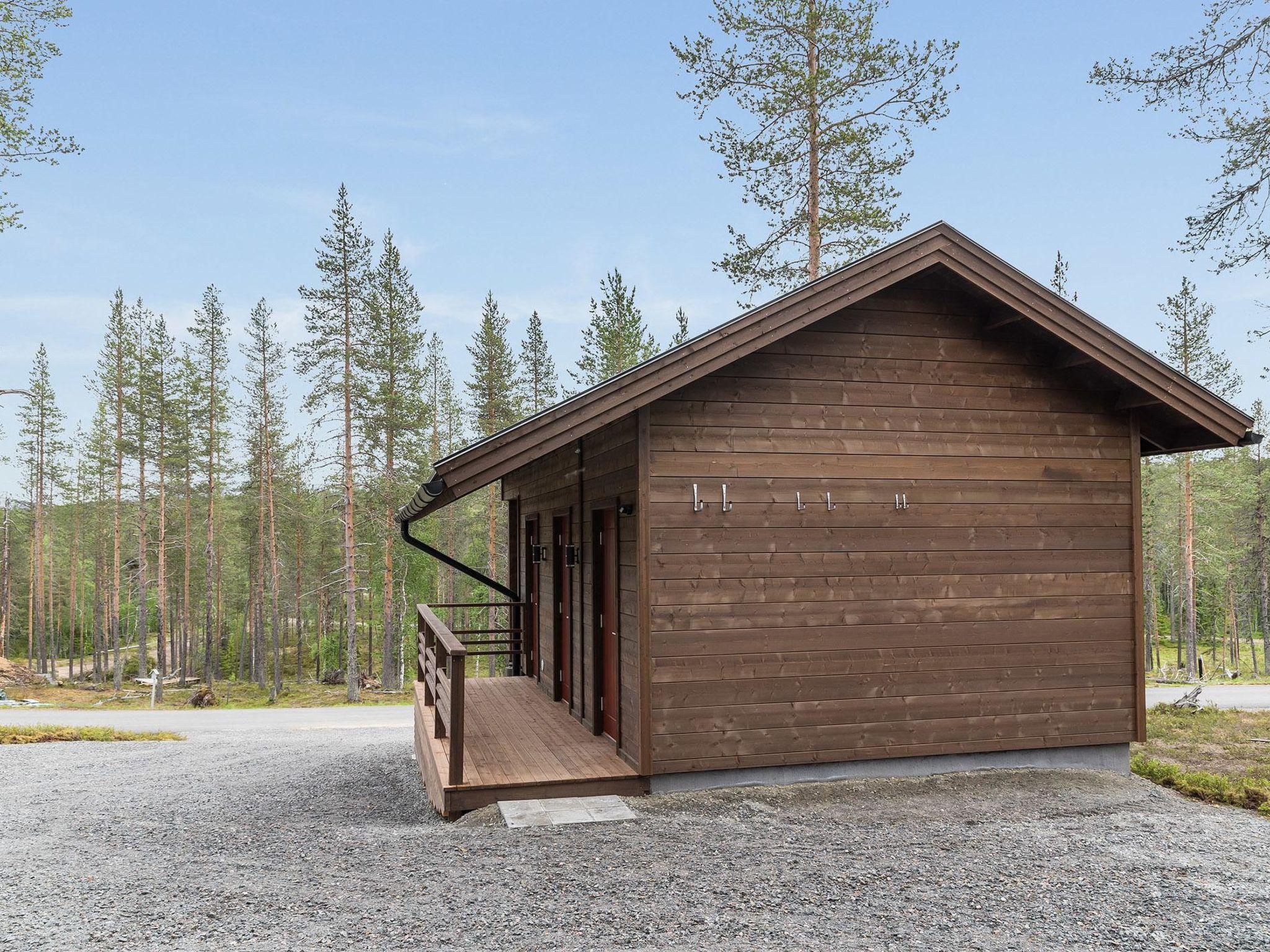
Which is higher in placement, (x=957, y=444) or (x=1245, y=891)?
(x=957, y=444)

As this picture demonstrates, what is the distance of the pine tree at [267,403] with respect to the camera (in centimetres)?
2905

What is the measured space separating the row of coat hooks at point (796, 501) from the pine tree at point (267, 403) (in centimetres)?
2483

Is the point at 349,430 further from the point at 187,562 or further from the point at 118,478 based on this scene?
the point at 187,562

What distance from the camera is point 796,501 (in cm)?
687

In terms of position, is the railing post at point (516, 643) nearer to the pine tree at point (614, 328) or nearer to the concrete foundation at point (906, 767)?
the concrete foundation at point (906, 767)

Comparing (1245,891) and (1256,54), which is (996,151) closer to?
(1256,54)

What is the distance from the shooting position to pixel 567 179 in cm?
5725

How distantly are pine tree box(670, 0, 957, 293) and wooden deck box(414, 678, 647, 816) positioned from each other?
37.2 ft

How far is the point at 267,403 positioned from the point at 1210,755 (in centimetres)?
2908

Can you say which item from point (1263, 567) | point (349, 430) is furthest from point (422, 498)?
point (1263, 567)

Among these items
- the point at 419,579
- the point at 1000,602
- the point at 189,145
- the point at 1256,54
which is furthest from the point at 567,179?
the point at 1000,602

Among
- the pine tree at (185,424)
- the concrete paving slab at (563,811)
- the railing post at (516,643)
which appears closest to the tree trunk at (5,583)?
the pine tree at (185,424)

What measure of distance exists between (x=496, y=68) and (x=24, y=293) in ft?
103

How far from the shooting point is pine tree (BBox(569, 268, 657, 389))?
26.0 metres
